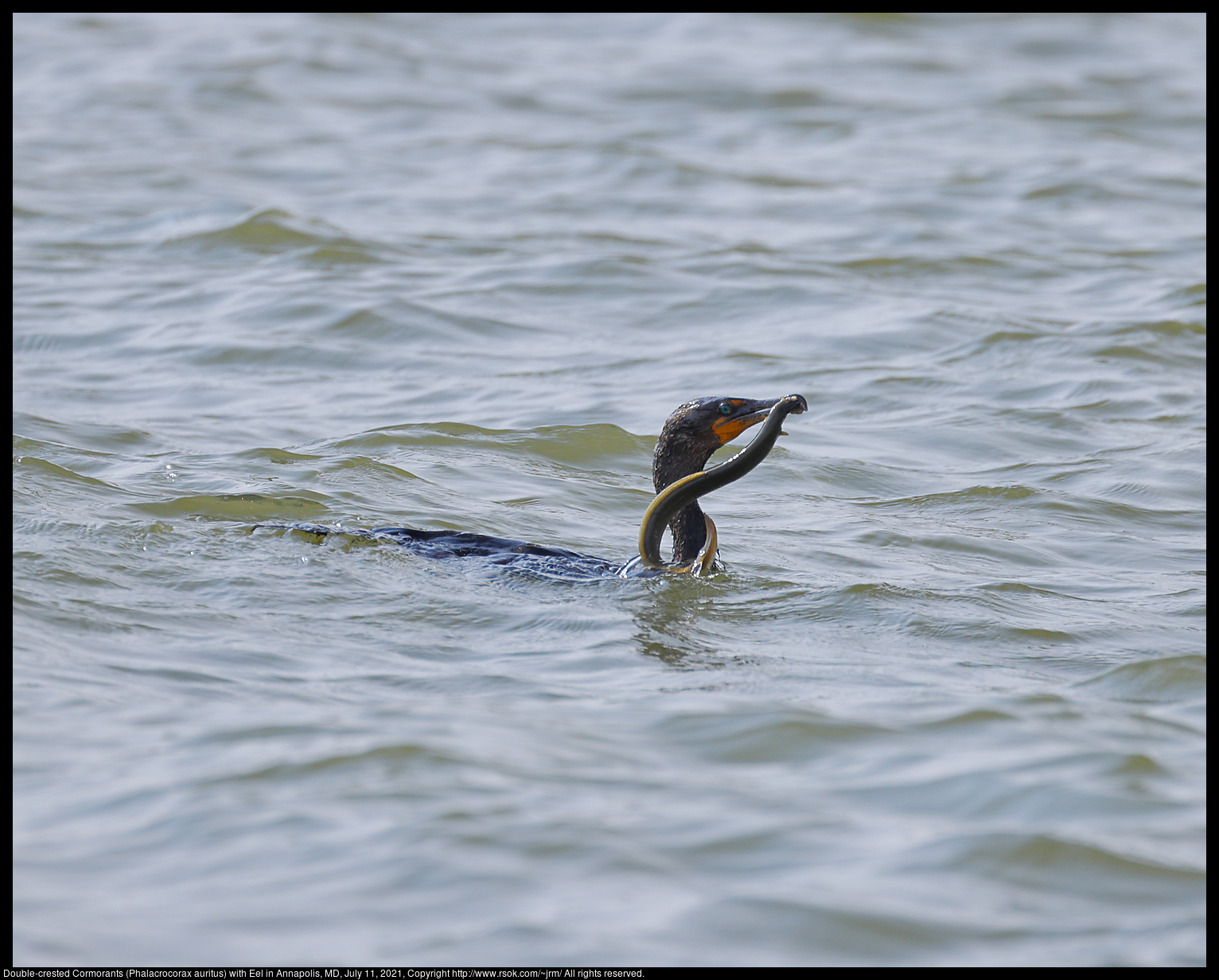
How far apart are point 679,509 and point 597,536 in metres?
1.21

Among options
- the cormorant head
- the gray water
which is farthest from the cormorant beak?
the gray water

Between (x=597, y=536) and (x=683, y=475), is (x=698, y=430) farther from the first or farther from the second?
(x=597, y=536)

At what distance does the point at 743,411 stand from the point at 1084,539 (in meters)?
2.16

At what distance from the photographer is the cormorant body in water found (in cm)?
549

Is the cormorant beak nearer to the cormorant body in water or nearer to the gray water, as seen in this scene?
the cormorant body in water

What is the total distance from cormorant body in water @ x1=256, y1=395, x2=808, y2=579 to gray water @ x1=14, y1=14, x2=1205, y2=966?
104 millimetres

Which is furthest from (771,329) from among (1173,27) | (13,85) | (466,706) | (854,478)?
(1173,27)

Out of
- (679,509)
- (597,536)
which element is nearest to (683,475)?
(679,509)

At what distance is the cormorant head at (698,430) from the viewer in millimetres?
5578

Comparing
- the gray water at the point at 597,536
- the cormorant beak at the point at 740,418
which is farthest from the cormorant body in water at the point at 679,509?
the gray water at the point at 597,536

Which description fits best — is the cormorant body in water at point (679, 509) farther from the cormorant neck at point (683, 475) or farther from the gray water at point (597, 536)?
the gray water at point (597, 536)

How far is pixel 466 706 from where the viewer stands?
446 centimetres
